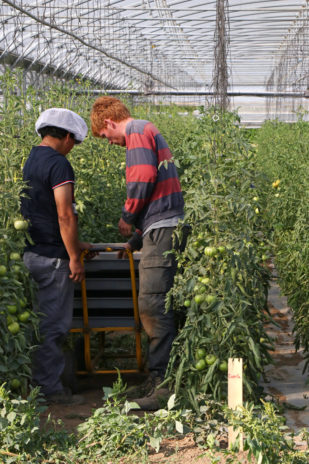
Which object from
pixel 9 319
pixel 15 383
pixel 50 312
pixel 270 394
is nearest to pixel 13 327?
pixel 9 319

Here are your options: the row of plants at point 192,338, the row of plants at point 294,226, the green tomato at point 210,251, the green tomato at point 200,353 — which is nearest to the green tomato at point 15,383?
the row of plants at point 192,338

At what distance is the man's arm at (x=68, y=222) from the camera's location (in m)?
3.30

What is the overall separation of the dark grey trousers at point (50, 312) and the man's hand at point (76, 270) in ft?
0.16

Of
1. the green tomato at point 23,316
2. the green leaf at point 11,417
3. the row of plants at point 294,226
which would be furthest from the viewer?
the row of plants at point 294,226

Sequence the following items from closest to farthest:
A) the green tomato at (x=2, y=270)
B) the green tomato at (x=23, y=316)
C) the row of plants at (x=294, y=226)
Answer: the green tomato at (x=2, y=270) → the green tomato at (x=23, y=316) → the row of plants at (x=294, y=226)

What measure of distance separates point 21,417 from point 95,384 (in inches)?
58.9

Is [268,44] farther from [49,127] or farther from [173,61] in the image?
[49,127]

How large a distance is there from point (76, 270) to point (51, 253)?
6.4 inches

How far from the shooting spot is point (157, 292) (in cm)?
340

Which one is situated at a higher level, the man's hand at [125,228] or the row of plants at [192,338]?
the man's hand at [125,228]

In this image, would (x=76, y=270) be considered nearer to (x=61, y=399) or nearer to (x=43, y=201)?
(x=43, y=201)

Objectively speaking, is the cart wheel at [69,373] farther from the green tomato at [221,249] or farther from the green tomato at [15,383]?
the green tomato at [221,249]

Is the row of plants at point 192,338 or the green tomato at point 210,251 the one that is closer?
the row of plants at point 192,338

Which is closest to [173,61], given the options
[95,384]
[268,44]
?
[268,44]
